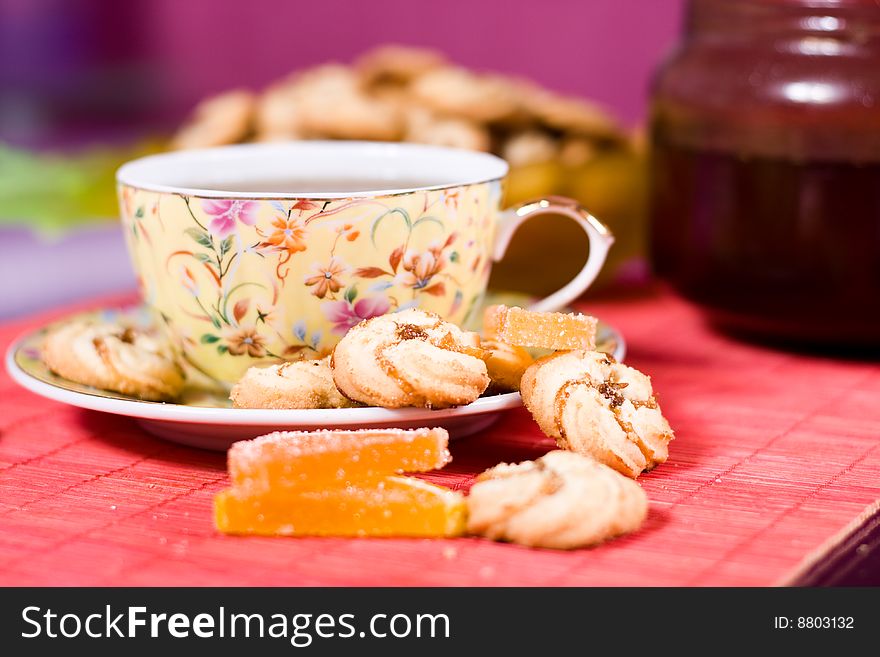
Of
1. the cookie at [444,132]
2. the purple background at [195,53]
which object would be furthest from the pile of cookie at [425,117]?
the purple background at [195,53]

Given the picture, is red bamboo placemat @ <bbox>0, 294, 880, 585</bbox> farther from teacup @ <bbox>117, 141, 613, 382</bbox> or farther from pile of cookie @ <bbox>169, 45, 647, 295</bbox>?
pile of cookie @ <bbox>169, 45, 647, 295</bbox>

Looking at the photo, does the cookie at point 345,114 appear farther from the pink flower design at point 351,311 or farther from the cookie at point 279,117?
the pink flower design at point 351,311

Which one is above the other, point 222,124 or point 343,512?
point 222,124

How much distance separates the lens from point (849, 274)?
0.97 meters

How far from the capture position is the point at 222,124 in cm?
123

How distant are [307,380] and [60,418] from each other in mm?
234

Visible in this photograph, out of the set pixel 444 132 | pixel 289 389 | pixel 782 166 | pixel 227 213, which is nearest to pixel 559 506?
pixel 289 389

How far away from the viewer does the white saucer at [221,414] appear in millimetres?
725

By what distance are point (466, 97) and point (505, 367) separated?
483 mm

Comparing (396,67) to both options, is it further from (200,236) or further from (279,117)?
(200,236)

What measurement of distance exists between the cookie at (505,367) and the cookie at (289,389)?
9 centimetres

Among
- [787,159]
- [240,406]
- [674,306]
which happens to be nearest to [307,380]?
[240,406]
